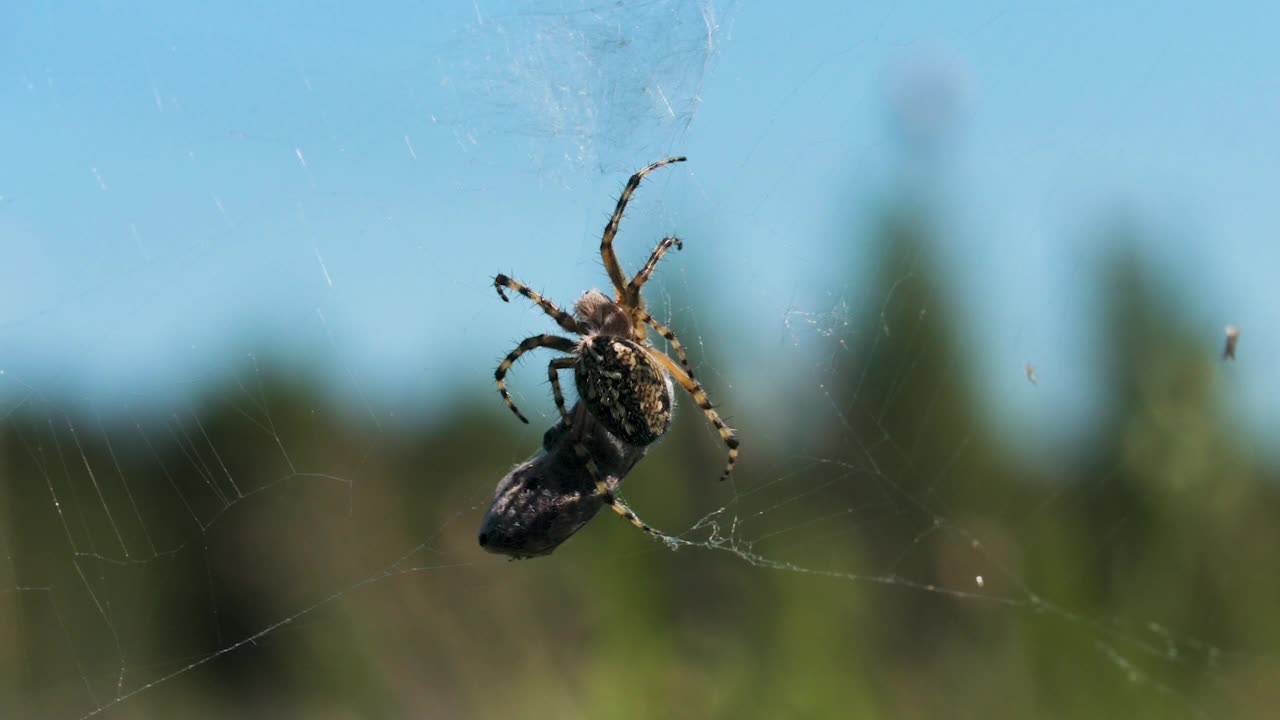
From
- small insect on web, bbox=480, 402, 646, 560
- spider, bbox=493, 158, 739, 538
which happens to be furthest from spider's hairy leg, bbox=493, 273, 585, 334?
small insect on web, bbox=480, 402, 646, 560

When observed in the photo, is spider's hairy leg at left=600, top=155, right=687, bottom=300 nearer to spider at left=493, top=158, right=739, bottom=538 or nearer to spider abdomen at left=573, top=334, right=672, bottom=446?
spider at left=493, top=158, right=739, bottom=538

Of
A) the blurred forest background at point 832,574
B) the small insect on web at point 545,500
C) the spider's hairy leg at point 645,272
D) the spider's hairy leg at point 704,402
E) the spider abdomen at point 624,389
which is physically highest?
the spider's hairy leg at point 645,272

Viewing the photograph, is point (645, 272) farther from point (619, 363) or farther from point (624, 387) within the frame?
point (624, 387)

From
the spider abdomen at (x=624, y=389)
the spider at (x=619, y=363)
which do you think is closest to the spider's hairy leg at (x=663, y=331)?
the spider at (x=619, y=363)

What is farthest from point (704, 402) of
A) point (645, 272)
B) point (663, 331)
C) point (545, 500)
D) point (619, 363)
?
point (545, 500)

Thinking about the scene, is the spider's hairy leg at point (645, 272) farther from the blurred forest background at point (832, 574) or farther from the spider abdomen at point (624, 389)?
the blurred forest background at point (832, 574)

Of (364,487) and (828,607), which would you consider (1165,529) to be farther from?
(364,487)

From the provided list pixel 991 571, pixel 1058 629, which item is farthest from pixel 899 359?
pixel 1058 629
